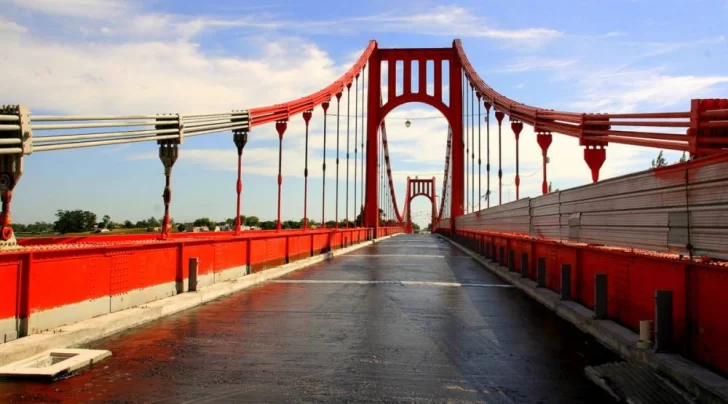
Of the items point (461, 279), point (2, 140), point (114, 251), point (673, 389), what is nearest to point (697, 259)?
point (673, 389)

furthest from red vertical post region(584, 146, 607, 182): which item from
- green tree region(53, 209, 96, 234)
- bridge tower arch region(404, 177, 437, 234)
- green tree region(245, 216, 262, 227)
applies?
bridge tower arch region(404, 177, 437, 234)

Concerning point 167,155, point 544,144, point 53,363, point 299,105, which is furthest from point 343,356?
point 299,105

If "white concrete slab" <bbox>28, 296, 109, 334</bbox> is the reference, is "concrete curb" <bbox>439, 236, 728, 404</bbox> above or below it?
below

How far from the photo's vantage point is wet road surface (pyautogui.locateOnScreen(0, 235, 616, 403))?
5363 millimetres

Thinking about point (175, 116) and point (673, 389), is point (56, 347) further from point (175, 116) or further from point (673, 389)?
point (175, 116)

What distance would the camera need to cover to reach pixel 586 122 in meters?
14.6

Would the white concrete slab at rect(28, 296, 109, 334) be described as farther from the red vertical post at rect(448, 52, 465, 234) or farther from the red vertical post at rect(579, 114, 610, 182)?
the red vertical post at rect(448, 52, 465, 234)

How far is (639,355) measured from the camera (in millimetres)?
6375

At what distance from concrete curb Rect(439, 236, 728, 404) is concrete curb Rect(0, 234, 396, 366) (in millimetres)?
6232

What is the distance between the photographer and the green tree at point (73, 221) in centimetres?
1811

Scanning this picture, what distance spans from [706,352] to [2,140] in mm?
8464

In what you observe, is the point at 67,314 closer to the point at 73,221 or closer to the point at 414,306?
the point at 414,306

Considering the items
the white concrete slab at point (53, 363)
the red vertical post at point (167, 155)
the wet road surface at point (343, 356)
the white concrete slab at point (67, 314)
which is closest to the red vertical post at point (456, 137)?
the red vertical post at point (167, 155)

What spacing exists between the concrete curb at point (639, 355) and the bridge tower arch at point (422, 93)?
43.6 meters
